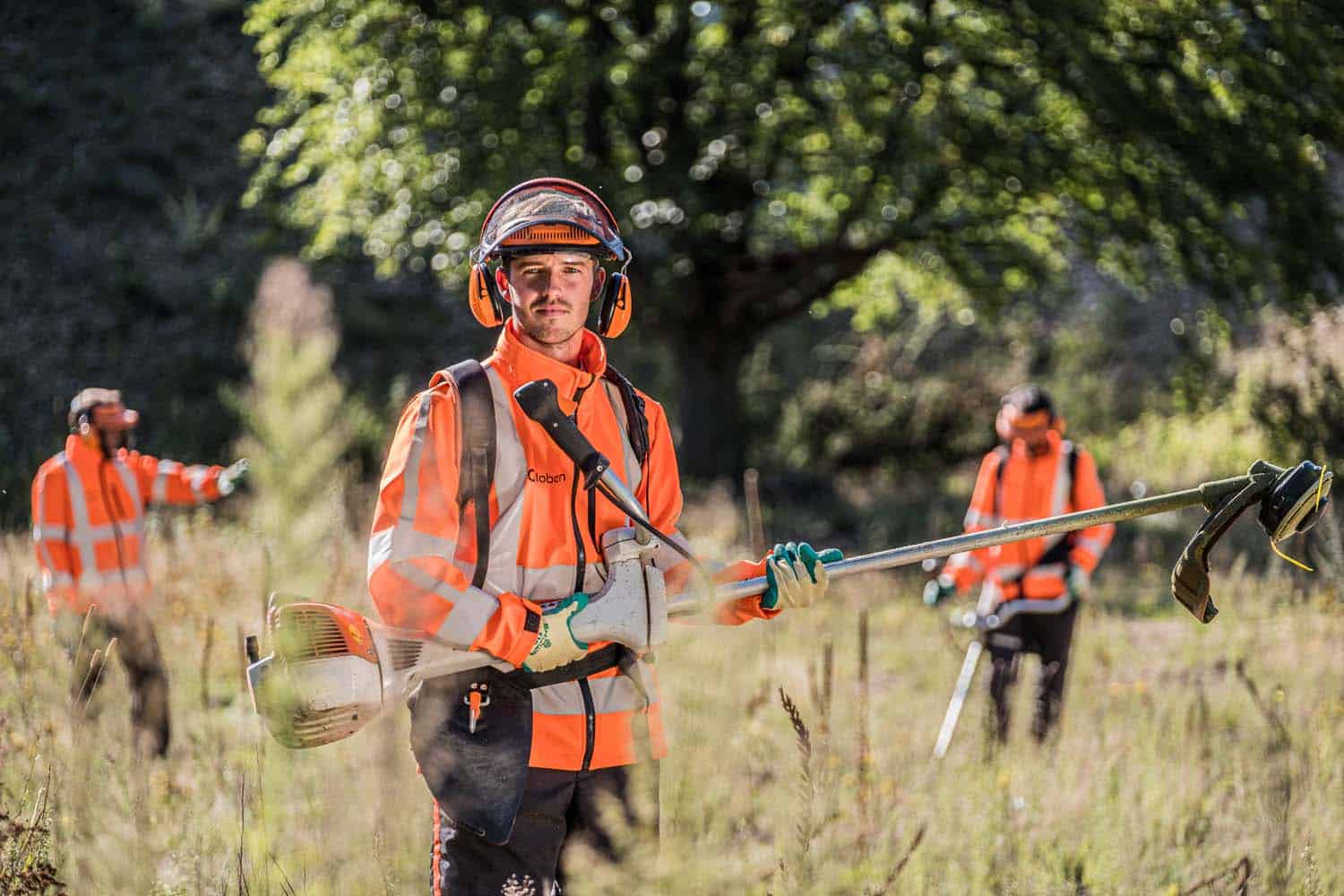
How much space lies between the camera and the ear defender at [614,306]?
115 inches

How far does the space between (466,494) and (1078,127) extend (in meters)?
11.9

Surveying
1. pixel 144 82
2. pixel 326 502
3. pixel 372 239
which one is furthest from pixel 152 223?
pixel 326 502

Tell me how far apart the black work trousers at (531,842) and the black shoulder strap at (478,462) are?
0.48 meters

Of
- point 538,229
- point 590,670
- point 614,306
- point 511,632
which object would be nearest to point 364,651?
point 511,632

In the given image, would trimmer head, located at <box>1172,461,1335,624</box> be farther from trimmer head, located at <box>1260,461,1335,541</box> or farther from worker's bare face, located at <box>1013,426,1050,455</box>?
worker's bare face, located at <box>1013,426,1050,455</box>

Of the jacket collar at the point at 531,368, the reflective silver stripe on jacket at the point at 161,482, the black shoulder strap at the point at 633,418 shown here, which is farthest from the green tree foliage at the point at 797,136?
the jacket collar at the point at 531,368

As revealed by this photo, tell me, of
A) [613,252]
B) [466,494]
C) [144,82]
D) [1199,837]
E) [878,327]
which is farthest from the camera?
[878,327]

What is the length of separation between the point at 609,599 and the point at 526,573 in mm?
218

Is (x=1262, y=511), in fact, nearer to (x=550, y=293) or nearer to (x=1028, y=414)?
(x=550, y=293)

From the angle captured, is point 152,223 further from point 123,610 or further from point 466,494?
point 466,494

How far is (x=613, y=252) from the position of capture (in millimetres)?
2693

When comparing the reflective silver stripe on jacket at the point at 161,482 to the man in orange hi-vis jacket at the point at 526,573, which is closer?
the man in orange hi-vis jacket at the point at 526,573

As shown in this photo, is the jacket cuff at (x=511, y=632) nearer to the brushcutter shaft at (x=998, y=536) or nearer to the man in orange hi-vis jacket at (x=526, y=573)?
the man in orange hi-vis jacket at (x=526, y=573)

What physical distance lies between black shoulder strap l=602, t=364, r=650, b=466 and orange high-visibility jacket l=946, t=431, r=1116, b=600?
3744mm
